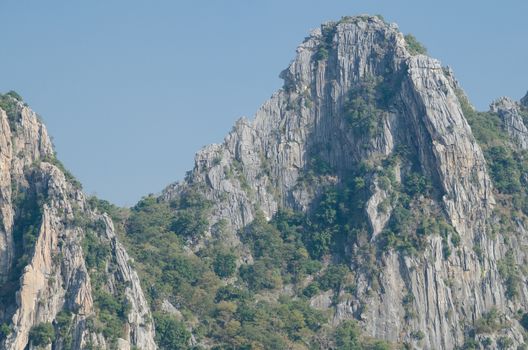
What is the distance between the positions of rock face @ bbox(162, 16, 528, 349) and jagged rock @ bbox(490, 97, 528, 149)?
0.11 metres

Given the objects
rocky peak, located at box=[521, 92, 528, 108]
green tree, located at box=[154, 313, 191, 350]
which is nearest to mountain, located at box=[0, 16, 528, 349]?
green tree, located at box=[154, 313, 191, 350]

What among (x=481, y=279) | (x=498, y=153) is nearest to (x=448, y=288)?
(x=481, y=279)

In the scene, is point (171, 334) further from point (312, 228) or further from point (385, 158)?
point (385, 158)

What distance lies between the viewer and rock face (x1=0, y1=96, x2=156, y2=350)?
14850 centimetres

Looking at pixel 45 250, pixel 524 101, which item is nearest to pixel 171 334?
pixel 45 250

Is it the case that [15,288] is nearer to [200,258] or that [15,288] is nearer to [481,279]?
[200,258]

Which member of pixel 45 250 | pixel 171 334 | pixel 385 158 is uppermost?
pixel 385 158

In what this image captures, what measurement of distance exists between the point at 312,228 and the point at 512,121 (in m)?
19.8

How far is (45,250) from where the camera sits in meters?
151

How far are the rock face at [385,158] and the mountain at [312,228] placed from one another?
144 millimetres

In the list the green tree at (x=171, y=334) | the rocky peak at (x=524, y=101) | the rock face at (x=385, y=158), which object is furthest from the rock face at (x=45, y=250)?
the rocky peak at (x=524, y=101)

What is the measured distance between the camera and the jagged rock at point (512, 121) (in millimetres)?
176125

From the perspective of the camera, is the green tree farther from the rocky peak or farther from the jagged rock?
the rocky peak

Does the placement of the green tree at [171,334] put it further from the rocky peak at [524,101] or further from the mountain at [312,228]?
the rocky peak at [524,101]
